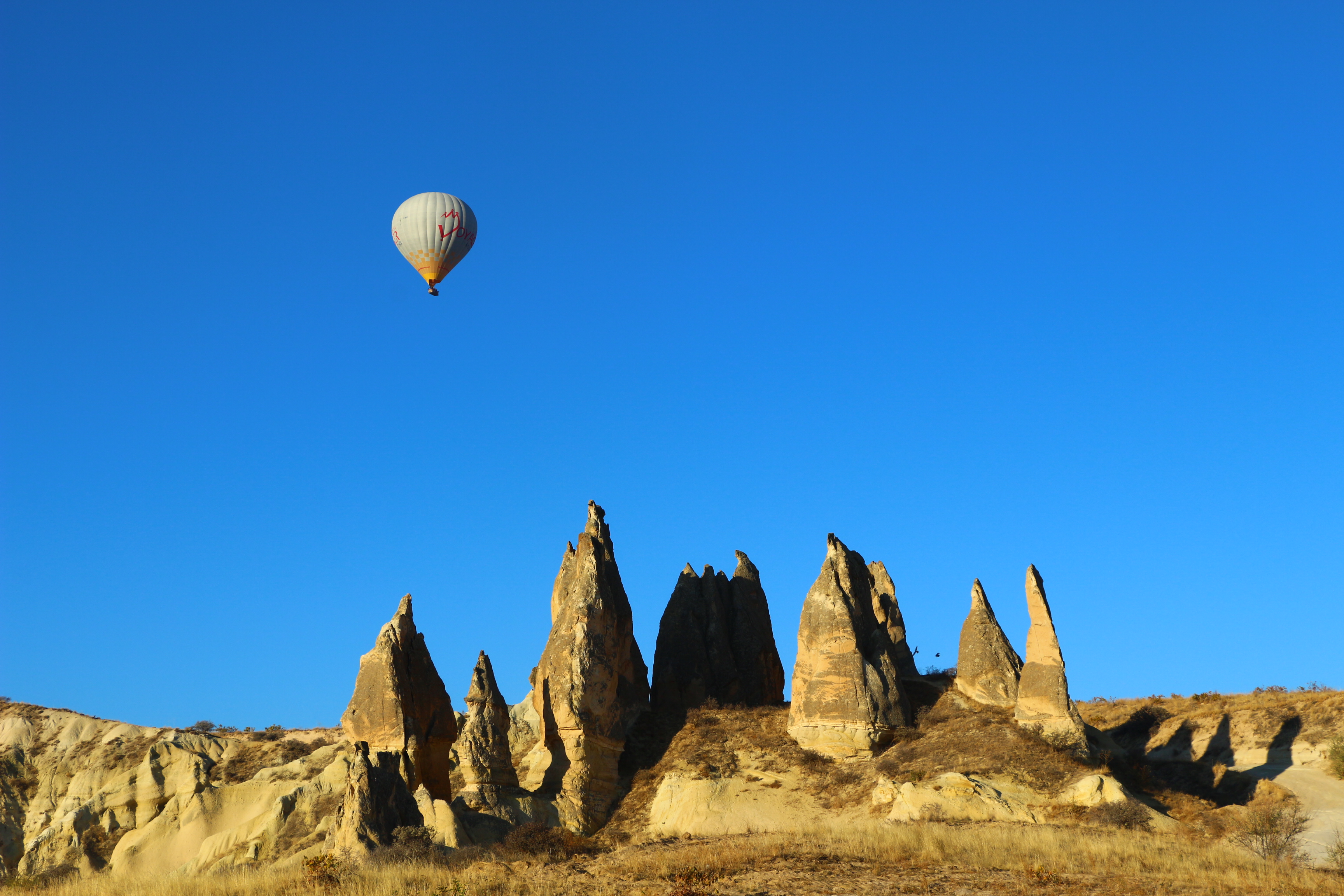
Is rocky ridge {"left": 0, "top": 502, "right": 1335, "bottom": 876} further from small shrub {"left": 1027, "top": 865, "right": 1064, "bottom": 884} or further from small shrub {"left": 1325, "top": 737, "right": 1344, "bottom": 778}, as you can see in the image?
small shrub {"left": 1027, "top": 865, "right": 1064, "bottom": 884}

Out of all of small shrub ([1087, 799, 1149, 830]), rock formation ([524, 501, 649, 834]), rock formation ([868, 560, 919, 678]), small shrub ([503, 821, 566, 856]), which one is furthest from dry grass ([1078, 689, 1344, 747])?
small shrub ([503, 821, 566, 856])

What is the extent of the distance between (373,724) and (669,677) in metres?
11.8

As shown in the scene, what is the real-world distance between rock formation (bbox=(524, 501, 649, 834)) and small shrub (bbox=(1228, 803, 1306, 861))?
1688 centimetres

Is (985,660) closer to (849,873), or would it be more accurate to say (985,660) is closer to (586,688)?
(586,688)

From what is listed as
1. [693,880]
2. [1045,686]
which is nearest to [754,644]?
[1045,686]

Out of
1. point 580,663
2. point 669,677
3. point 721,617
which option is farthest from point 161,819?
point 721,617

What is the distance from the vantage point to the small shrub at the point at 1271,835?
70.2 feet

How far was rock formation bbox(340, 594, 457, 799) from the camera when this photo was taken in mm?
31625

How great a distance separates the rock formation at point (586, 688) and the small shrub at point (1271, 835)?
55.4ft

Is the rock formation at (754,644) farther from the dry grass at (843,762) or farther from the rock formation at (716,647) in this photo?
the dry grass at (843,762)

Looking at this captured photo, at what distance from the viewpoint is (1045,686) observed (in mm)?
34219

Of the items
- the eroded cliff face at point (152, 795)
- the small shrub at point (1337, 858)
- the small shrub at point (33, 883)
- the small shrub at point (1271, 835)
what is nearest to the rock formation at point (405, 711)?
the eroded cliff face at point (152, 795)

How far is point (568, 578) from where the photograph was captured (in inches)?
1543

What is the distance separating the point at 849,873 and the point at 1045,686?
1620 centimetres
